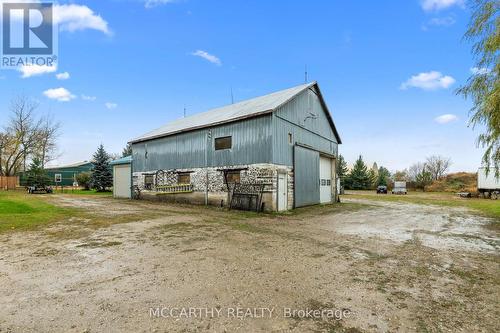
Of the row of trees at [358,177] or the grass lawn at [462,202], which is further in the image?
the row of trees at [358,177]

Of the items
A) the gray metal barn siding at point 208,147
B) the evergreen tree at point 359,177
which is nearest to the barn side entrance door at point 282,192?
the gray metal barn siding at point 208,147

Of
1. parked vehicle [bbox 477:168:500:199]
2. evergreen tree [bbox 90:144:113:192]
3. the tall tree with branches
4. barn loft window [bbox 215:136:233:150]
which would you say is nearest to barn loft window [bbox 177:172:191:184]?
barn loft window [bbox 215:136:233:150]

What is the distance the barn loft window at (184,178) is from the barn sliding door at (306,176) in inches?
294

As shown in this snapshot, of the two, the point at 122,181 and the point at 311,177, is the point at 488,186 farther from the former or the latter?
the point at 122,181

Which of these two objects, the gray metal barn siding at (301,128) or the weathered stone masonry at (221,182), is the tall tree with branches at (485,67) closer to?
the gray metal barn siding at (301,128)

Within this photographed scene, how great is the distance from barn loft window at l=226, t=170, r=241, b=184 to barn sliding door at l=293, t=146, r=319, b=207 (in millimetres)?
3381

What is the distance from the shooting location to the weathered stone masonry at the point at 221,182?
13.1 metres

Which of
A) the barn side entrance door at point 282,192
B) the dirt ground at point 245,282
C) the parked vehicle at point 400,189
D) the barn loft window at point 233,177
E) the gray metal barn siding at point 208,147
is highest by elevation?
the gray metal barn siding at point 208,147

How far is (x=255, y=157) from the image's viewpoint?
45.2ft

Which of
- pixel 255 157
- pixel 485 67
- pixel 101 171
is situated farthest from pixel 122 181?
pixel 485 67

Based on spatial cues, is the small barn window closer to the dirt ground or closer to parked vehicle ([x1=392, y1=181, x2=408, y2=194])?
the dirt ground

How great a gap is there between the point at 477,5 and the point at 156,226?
42.8 feet

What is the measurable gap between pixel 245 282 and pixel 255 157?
395 inches

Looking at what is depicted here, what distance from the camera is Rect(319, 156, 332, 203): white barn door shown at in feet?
59.8
